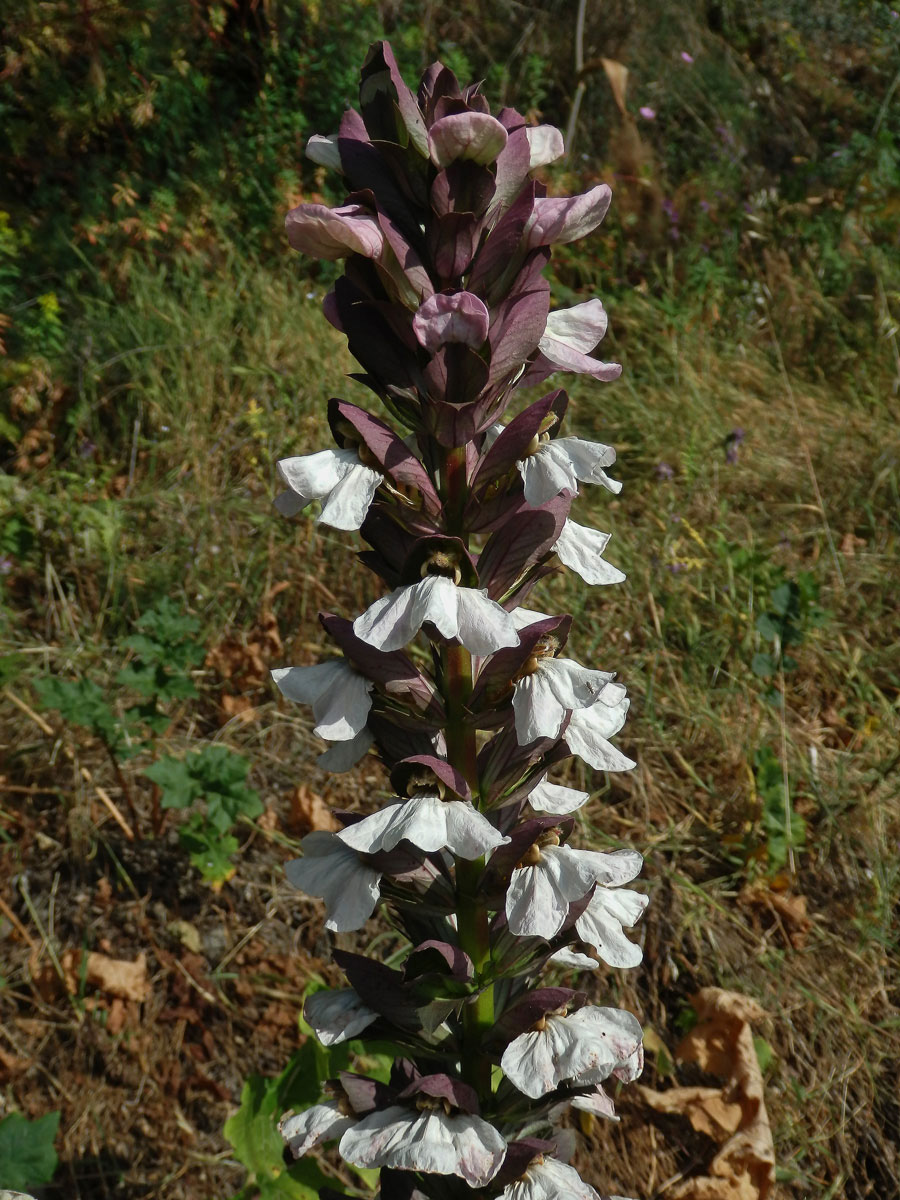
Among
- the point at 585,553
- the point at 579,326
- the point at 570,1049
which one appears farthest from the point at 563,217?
the point at 570,1049

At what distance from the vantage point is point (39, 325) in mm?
5051

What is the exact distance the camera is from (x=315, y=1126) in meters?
1.62

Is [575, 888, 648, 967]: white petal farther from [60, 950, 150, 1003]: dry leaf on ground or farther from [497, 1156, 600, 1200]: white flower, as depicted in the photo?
[60, 950, 150, 1003]: dry leaf on ground

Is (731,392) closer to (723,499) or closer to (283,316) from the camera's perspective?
(723,499)

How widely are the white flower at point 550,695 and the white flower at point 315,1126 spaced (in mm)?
724

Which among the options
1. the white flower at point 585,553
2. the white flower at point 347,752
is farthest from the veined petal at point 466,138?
the white flower at point 347,752

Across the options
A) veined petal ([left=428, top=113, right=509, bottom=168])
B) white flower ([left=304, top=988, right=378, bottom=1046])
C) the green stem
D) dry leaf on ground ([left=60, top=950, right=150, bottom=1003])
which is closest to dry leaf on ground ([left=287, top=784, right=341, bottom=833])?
dry leaf on ground ([left=60, top=950, right=150, bottom=1003])

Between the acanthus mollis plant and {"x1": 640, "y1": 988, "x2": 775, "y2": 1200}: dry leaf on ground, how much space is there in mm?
988

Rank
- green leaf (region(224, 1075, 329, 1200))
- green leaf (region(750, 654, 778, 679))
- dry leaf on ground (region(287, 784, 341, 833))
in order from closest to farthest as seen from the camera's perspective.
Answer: green leaf (region(224, 1075, 329, 1200))
dry leaf on ground (region(287, 784, 341, 833))
green leaf (region(750, 654, 778, 679))

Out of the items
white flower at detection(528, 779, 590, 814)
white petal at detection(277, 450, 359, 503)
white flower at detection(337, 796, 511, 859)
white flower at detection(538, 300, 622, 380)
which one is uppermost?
white flower at detection(538, 300, 622, 380)

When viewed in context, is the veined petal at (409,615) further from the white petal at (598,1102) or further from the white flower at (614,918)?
the white petal at (598,1102)

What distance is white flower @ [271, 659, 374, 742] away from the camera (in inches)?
57.8

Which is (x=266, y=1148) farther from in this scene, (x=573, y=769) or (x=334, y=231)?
(x=334, y=231)

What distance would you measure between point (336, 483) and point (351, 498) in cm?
4
